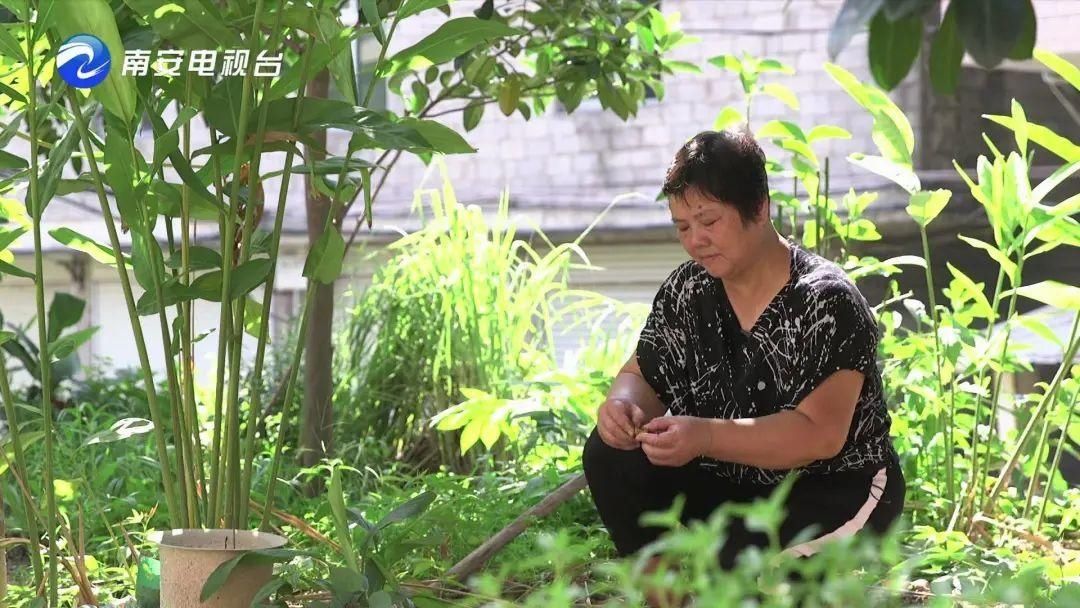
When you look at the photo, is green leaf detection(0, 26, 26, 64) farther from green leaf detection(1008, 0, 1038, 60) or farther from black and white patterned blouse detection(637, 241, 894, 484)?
green leaf detection(1008, 0, 1038, 60)

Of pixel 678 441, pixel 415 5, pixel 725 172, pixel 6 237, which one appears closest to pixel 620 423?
pixel 678 441

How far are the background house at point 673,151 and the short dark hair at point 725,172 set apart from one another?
5324 mm

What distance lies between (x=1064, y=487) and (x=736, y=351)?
133 centimetres

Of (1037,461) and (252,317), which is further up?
(252,317)

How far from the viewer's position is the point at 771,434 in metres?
2.10

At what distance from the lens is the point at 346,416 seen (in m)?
4.34

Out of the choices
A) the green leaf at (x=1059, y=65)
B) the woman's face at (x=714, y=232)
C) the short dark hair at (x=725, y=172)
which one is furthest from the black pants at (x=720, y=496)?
the green leaf at (x=1059, y=65)

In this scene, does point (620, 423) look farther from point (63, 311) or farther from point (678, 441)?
point (63, 311)

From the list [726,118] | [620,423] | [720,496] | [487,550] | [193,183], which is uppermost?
[726,118]

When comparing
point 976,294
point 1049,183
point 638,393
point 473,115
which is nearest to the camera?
point 638,393

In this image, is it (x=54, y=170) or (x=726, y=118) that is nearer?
(x=54, y=170)

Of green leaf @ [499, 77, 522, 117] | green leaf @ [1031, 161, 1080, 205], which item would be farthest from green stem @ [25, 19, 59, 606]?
green leaf @ [1031, 161, 1080, 205]

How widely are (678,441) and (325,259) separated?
66cm

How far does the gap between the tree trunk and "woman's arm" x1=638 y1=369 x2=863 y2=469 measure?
1.73 m
